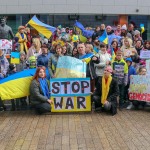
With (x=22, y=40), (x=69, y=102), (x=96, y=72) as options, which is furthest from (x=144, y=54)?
(x=22, y=40)

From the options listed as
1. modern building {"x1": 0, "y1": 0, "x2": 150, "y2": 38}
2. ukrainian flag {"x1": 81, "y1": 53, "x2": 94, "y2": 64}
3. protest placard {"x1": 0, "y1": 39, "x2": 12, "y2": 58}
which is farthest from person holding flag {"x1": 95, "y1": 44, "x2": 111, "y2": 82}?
modern building {"x1": 0, "y1": 0, "x2": 150, "y2": 38}

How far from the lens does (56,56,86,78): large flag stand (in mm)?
10156

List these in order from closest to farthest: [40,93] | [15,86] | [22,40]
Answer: [40,93] < [15,86] < [22,40]

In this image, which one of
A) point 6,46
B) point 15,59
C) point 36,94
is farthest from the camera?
point 6,46

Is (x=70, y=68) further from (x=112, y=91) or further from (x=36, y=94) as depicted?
(x=112, y=91)

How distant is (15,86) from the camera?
10.1 m

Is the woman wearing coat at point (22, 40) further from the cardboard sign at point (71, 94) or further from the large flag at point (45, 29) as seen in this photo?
the cardboard sign at point (71, 94)

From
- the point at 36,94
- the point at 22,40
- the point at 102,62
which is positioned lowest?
the point at 36,94

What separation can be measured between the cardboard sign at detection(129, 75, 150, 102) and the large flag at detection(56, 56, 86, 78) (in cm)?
146

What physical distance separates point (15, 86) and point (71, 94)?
4.87 ft

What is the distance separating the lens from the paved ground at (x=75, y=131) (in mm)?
7258
